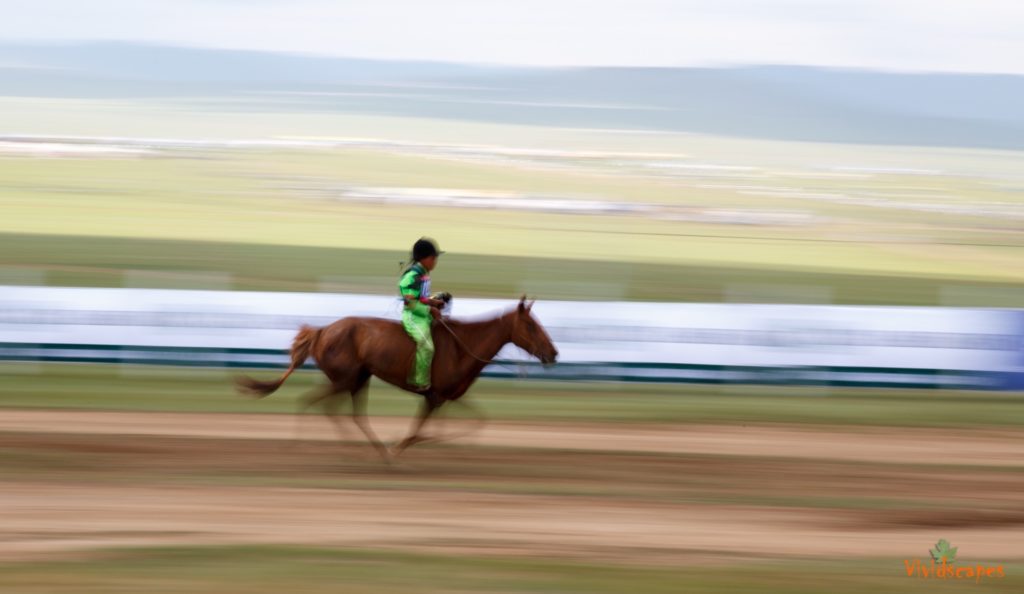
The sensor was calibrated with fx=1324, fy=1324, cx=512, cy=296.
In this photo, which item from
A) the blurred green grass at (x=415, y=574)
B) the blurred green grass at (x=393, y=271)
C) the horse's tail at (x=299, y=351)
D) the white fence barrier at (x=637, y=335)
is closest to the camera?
the blurred green grass at (x=415, y=574)

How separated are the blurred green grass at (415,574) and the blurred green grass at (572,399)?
18.3ft

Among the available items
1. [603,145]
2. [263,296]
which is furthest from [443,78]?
[263,296]

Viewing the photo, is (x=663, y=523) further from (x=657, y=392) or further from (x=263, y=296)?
(x=263, y=296)

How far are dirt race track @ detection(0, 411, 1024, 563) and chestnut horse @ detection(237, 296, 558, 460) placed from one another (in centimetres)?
65

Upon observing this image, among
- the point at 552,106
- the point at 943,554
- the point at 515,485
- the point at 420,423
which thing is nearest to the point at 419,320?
the point at 420,423

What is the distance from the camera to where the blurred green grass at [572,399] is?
44.8 ft

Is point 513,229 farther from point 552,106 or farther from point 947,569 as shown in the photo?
point 552,106

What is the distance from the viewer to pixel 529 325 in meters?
10.5

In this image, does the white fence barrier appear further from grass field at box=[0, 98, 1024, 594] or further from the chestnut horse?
the chestnut horse

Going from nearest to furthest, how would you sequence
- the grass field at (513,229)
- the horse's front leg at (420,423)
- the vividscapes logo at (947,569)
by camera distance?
1. the vividscapes logo at (947,569)
2. the horse's front leg at (420,423)
3. the grass field at (513,229)

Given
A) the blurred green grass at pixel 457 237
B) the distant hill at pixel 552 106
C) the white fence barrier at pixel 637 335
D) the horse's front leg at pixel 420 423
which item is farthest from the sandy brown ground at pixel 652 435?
the distant hill at pixel 552 106

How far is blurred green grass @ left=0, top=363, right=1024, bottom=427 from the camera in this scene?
13641 millimetres

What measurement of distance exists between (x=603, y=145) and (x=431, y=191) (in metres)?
55.8

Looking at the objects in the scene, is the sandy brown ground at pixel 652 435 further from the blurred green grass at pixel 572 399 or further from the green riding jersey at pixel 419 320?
the green riding jersey at pixel 419 320
